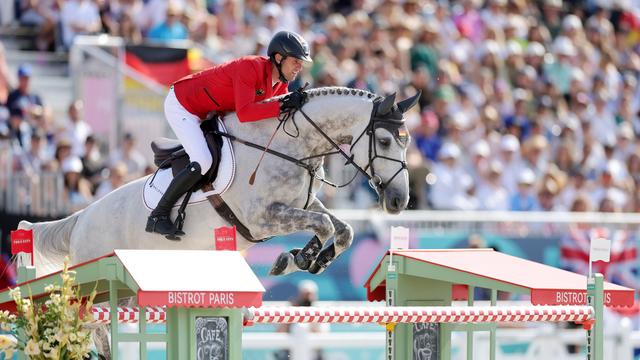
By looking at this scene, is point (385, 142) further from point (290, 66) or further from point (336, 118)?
point (290, 66)

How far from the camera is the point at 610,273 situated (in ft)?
44.9

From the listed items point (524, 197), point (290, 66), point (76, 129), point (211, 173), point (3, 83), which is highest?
point (3, 83)

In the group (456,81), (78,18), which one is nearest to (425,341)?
(78,18)

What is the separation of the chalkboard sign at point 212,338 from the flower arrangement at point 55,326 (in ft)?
1.67

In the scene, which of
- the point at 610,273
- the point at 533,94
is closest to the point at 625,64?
the point at 533,94

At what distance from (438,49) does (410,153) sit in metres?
2.75

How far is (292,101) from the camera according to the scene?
792 cm

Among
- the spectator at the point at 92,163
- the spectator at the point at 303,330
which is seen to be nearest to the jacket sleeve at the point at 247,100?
the spectator at the point at 303,330

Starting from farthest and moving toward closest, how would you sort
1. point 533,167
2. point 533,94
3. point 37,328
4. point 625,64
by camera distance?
point 625,64, point 533,94, point 533,167, point 37,328

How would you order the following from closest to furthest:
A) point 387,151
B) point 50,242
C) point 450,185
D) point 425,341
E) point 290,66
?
1. point 425,341
2. point 387,151
3. point 290,66
4. point 50,242
5. point 450,185

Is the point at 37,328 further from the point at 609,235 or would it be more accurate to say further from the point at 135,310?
the point at 609,235

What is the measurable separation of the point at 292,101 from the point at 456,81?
Answer: 814 centimetres

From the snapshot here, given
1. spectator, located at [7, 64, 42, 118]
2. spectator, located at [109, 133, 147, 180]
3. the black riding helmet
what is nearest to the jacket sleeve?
the black riding helmet

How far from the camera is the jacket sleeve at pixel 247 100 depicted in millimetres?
7789
